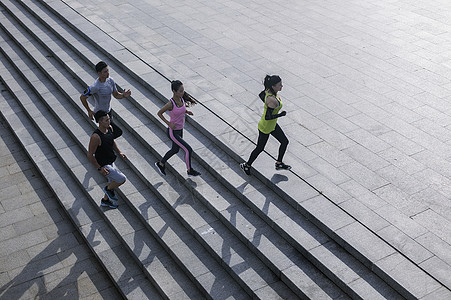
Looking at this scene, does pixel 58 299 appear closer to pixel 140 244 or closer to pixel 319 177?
pixel 140 244

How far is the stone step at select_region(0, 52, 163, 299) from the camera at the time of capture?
712 centimetres

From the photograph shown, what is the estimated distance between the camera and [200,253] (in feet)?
23.7

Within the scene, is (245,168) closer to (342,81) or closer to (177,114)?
(177,114)

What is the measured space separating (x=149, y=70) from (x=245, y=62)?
218 cm

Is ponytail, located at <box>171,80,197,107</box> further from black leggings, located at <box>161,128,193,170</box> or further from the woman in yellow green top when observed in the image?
the woman in yellow green top

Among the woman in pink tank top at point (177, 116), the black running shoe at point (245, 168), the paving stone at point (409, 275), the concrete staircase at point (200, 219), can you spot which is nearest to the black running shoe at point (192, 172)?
the woman in pink tank top at point (177, 116)

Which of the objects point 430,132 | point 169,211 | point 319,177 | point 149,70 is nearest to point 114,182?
point 169,211

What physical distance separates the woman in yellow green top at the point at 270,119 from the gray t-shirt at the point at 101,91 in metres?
2.38

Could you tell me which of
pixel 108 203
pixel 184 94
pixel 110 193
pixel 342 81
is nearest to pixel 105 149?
pixel 110 193

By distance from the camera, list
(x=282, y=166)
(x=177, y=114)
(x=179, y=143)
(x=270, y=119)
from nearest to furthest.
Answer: (x=270, y=119)
(x=177, y=114)
(x=179, y=143)
(x=282, y=166)

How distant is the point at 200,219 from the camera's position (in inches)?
300

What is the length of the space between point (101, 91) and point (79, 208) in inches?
78.2

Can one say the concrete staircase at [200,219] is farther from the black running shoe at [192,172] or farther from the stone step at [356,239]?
the black running shoe at [192,172]

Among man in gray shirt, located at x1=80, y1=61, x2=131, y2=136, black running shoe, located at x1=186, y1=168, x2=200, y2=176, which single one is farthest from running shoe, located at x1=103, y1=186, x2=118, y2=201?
black running shoe, located at x1=186, y1=168, x2=200, y2=176
